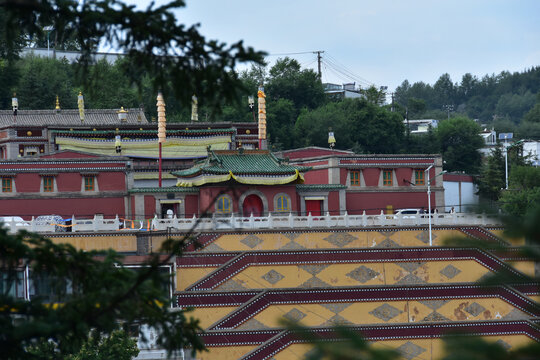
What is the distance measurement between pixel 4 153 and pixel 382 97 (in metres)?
54.8

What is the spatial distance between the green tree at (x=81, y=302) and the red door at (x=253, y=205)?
33.9m

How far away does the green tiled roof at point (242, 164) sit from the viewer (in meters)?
46.0

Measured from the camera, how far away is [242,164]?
46.9 m

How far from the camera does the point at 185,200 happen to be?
154ft

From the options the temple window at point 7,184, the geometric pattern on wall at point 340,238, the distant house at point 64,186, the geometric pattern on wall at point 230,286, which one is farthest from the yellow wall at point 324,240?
the temple window at point 7,184

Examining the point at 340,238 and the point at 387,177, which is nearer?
the point at 340,238

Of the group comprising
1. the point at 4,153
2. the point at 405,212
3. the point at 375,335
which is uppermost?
the point at 4,153

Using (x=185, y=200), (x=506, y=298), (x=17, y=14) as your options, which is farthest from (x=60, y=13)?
(x=185, y=200)

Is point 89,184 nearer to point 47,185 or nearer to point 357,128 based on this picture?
point 47,185

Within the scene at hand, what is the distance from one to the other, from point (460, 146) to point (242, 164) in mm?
45044

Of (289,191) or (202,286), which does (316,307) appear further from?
(289,191)

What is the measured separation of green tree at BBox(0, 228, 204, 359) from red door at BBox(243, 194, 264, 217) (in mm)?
33916

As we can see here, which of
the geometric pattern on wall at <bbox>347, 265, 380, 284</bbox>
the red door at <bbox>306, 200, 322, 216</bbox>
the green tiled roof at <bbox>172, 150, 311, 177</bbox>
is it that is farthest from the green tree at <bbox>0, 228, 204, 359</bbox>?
the red door at <bbox>306, 200, 322, 216</bbox>

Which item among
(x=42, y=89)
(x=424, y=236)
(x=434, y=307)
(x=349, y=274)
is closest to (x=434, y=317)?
(x=434, y=307)
